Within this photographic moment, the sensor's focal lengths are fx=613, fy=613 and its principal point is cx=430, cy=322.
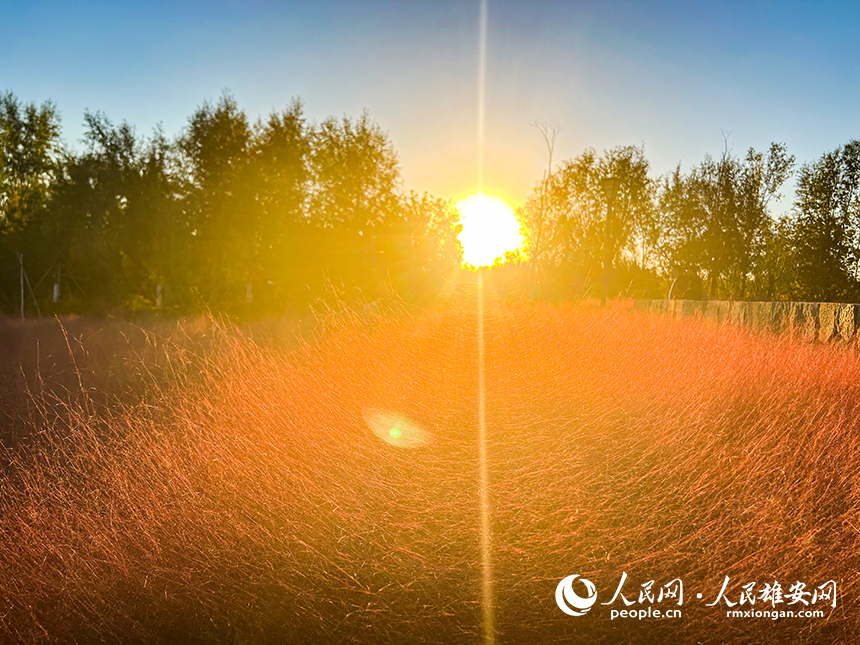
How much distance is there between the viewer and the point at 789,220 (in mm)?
26156

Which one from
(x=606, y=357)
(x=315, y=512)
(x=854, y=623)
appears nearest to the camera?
(x=854, y=623)

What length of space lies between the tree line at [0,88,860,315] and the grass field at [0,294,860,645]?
38.9 feet

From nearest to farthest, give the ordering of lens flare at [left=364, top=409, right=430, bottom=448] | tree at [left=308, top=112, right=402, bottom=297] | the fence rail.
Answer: lens flare at [left=364, top=409, right=430, bottom=448] → the fence rail → tree at [left=308, top=112, right=402, bottom=297]

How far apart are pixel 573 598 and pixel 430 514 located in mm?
1055

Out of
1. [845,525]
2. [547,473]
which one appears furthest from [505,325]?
[845,525]

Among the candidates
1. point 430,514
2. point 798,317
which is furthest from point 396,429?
point 798,317

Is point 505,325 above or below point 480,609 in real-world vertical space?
above

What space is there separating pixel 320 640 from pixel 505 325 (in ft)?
28.6

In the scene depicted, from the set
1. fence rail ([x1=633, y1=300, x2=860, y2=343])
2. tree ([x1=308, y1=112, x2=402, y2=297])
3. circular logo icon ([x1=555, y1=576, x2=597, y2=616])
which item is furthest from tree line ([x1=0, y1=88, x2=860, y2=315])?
circular logo icon ([x1=555, y1=576, x2=597, y2=616])

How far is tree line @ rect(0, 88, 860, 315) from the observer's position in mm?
19578

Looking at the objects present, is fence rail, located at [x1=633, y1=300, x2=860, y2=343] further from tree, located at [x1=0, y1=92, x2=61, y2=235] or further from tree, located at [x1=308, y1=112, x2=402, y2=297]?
tree, located at [x1=0, y1=92, x2=61, y2=235]

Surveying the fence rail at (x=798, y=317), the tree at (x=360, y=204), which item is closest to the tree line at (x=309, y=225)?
the tree at (x=360, y=204)

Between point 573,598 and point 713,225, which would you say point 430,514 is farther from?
point 713,225

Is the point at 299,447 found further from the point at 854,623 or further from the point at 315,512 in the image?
the point at 854,623
